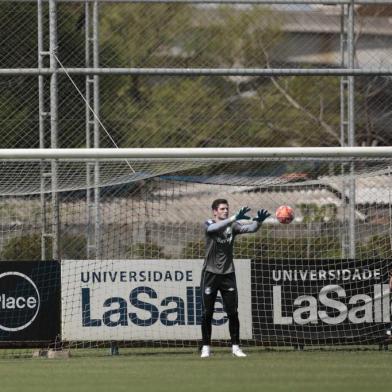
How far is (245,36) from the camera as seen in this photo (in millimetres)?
29969

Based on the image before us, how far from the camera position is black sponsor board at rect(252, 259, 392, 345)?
14.6 m

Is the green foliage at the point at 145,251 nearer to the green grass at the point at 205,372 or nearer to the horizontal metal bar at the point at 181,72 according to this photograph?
the green grass at the point at 205,372

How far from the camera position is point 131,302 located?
571 inches

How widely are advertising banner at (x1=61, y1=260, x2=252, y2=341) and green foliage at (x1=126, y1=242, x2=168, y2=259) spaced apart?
59cm

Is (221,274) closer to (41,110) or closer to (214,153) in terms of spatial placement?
(214,153)

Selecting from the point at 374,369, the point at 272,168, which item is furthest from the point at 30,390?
the point at 272,168

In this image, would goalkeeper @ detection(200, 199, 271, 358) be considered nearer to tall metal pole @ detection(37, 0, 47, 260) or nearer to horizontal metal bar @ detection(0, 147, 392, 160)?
horizontal metal bar @ detection(0, 147, 392, 160)

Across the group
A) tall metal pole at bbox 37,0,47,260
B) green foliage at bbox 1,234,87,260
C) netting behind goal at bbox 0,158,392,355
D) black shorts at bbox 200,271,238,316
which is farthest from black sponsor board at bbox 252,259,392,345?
green foliage at bbox 1,234,87,260

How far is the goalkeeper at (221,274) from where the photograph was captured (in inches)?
522

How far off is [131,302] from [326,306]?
2.50 m

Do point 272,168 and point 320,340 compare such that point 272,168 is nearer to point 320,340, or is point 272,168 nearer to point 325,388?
point 320,340

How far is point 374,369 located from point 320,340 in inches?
121

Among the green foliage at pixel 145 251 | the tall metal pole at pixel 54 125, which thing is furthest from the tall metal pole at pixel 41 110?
the green foliage at pixel 145 251

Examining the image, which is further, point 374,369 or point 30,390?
point 374,369
